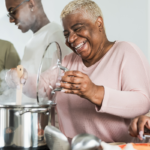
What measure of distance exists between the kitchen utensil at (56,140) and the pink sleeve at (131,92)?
208 mm

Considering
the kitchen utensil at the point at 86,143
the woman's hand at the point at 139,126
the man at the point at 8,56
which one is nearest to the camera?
the kitchen utensil at the point at 86,143

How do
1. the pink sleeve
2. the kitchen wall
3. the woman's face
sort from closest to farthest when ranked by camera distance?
1. the pink sleeve
2. the woman's face
3. the kitchen wall

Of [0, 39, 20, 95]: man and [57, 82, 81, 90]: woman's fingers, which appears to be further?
[0, 39, 20, 95]: man

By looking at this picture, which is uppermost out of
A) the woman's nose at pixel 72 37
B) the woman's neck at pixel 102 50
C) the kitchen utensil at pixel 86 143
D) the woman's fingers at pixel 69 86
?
the woman's nose at pixel 72 37

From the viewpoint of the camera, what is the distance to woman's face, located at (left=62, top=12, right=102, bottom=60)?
90cm

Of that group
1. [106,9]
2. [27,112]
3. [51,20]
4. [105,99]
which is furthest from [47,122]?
[106,9]

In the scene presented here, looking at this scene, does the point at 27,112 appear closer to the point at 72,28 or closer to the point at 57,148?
the point at 57,148

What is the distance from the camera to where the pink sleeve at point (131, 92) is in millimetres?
679

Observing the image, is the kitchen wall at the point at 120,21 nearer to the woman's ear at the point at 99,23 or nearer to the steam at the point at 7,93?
the woman's ear at the point at 99,23

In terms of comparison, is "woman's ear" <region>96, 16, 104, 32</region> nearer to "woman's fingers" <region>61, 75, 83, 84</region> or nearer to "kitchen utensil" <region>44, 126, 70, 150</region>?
"woman's fingers" <region>61, 75, 83, 84</region>

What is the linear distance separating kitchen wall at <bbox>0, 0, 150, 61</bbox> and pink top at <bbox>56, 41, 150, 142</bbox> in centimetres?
37

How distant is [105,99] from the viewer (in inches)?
26.0

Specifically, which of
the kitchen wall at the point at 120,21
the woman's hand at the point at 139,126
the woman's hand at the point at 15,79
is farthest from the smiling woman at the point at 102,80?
the kitchen wall at the point at 120,21

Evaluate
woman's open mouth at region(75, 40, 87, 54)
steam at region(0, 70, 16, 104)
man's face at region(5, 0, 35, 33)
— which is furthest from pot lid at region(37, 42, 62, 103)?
man's face at region(5, 0, 35, 33)
